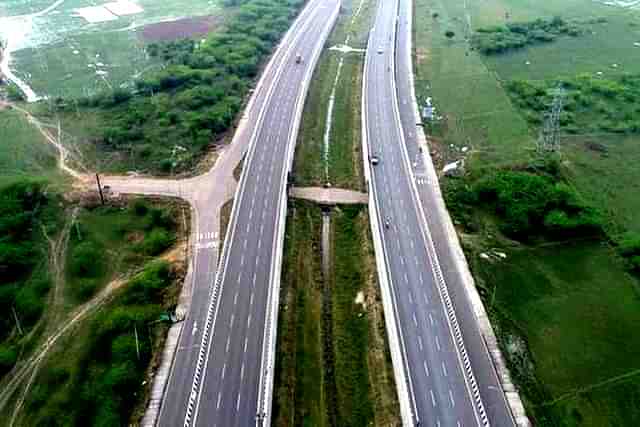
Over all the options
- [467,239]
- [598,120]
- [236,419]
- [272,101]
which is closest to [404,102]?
[272,101]

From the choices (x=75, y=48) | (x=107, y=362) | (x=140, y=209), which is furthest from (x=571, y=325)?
(x=75, y=48)

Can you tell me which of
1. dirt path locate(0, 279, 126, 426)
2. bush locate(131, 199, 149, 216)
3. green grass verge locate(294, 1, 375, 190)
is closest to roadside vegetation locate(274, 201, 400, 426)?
green grass verge locate(294, 1, 375, 190)

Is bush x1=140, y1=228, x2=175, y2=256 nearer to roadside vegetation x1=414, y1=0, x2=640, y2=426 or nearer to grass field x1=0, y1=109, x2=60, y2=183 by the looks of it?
grass field x1=0, y1=109, x2=60, y2=183

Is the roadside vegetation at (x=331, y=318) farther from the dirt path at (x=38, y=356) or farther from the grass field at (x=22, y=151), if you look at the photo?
the grass field at (x=22, y=151)

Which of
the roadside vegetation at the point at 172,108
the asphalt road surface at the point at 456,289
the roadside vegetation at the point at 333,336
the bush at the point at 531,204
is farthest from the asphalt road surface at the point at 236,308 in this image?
the bush at the point at 531,204

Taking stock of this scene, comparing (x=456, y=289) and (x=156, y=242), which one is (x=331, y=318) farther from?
(x=156, y=242)

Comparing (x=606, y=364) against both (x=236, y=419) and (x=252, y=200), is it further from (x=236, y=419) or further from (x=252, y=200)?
(x=252, y=200)
